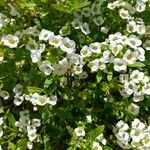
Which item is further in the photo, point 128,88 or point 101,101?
point 101,101

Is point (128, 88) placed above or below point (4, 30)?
below

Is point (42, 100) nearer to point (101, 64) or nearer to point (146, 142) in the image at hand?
point (101, 64)

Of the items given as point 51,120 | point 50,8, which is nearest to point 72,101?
point 51,120

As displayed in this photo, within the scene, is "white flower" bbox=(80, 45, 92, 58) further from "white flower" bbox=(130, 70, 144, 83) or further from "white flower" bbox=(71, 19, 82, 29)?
"white flower" bbox=(130, 70, 144, 83)

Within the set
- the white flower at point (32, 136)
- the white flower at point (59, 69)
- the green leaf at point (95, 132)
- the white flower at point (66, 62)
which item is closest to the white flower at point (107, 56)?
the white flower at point (66, 62)

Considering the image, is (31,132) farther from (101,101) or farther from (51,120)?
(101,101)

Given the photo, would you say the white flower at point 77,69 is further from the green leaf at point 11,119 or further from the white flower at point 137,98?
the green leaf at point 11,119

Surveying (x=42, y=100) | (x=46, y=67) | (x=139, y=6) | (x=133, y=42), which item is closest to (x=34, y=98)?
(x=42, y=100)
